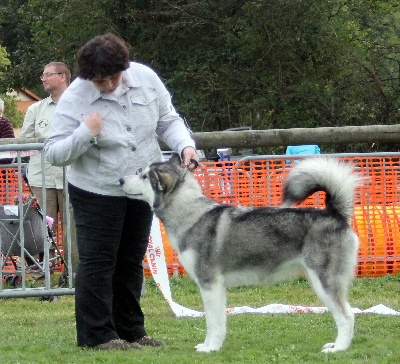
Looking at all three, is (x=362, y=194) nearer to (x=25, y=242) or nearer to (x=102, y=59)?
(x=25, y=242)

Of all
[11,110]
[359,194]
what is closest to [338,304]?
[359,194]

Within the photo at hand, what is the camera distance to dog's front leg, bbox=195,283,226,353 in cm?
545

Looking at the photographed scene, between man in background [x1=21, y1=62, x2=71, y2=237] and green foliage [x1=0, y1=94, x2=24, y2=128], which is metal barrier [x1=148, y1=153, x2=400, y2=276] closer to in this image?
man in background [x1=21, y1=62, x2=71, y2=237]

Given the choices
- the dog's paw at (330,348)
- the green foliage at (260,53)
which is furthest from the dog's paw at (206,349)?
the green foliage at (260,53)

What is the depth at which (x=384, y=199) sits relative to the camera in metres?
9.43

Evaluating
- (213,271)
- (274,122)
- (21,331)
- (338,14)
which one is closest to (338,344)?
(213,271)

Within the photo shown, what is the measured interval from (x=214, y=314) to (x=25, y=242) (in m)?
3.52

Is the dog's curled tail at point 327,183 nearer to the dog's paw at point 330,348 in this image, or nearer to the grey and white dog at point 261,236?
the grey and white dog at point 261,236

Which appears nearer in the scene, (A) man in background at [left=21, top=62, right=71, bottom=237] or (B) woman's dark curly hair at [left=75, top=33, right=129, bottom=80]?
(B) woman's dark curly hair at [left=75, top=33, right=129, bottom=80]

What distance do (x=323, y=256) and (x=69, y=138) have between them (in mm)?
1706

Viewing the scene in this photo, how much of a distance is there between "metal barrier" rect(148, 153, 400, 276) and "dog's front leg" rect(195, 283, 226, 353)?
11.9 feet

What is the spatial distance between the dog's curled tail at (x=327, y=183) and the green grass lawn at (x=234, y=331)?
3.01 ft

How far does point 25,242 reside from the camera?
847 centimetres

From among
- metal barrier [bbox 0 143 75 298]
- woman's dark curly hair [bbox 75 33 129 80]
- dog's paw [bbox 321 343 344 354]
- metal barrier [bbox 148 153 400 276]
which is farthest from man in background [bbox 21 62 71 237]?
dog's paw [bbox 321 343 344 354]
